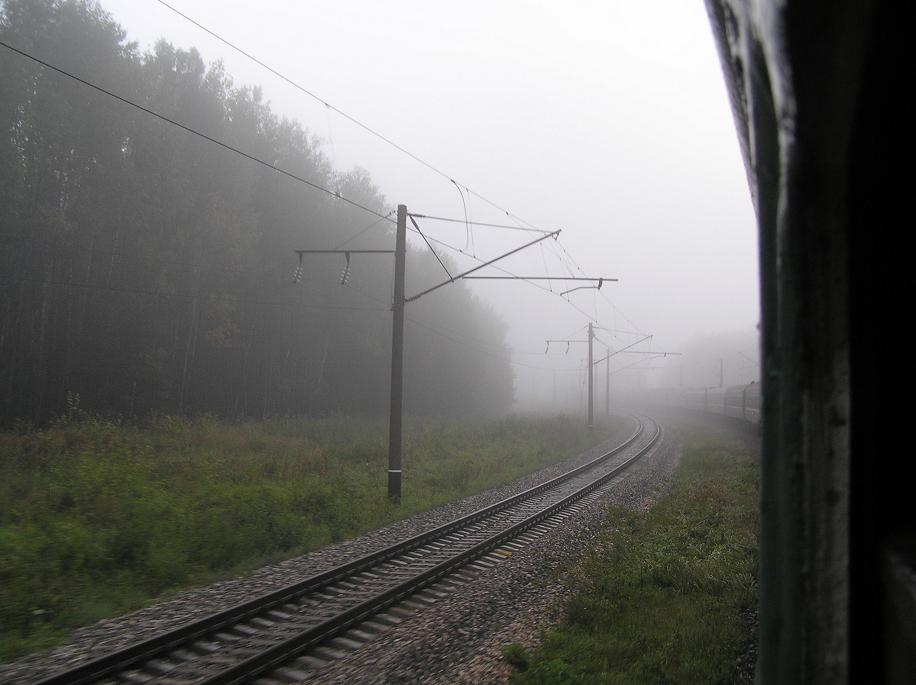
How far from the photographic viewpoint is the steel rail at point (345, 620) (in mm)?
5484

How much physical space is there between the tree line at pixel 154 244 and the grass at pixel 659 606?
1974cm

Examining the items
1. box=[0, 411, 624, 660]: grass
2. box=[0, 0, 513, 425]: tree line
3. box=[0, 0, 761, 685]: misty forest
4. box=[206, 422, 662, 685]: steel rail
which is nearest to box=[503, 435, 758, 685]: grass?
box=[0, 0, 761, 685]: misty forest

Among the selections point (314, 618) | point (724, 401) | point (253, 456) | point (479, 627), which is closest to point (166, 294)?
point (253, 456)

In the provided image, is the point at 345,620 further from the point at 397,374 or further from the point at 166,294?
the point at 166,294

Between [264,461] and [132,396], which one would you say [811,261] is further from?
[132,396]

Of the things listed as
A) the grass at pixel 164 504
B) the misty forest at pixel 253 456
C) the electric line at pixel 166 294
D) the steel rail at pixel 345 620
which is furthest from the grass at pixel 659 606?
the electric line at pixel 166 294

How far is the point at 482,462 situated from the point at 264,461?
7599 millimetres

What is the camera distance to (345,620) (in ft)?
22.3

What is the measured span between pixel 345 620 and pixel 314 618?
436 millimetres

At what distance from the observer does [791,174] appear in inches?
34.2

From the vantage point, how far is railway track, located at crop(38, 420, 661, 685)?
5.56 metres

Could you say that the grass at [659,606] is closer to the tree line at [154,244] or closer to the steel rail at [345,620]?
the steel rail at [345,620]

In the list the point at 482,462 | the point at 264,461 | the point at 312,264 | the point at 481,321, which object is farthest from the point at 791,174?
the point at 481,321

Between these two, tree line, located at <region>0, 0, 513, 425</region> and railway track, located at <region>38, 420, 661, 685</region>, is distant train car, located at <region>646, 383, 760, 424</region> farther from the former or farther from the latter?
tree line, located at <region>0, 0, 513, 425</region>
